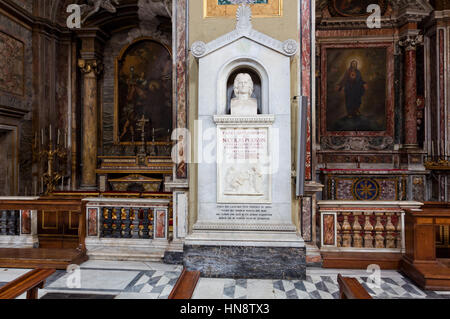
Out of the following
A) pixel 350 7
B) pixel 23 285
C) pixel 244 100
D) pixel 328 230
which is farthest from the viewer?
pixel 350 7

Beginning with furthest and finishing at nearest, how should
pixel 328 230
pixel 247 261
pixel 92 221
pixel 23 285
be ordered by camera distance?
pixel 92 221 < pixel 328 230 < pixel 247 261 < pixel 23 285

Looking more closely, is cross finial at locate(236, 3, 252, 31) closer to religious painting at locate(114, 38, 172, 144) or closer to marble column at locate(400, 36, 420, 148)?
religious painting at locate(114, 38, 172, 144)

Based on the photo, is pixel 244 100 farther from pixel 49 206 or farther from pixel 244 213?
pixel 49 206

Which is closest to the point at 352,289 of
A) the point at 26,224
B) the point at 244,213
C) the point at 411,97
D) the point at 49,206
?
the point at 244,213

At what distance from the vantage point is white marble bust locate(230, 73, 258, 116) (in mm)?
4355

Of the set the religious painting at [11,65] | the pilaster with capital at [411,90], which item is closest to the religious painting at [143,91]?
the religious painting at [11,65]

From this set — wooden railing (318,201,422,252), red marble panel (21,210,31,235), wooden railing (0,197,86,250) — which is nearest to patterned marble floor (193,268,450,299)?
wooden railing (318,201,422,252)

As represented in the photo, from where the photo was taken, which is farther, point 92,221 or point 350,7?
point 350,7

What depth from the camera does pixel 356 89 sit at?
33.5 feet

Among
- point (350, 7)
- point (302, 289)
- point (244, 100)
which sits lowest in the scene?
point (302, 289)

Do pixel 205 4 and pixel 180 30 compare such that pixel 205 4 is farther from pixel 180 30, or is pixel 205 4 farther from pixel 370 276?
pixel 370 276

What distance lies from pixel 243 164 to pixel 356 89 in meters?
7.67

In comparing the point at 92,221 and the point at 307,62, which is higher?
the point at 307,62

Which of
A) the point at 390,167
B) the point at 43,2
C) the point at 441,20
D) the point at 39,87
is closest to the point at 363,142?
the point at 390,167
